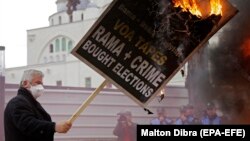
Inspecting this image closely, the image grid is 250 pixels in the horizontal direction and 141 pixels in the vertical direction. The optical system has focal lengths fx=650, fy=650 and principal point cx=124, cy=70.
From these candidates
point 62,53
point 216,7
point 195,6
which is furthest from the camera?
point 62,53

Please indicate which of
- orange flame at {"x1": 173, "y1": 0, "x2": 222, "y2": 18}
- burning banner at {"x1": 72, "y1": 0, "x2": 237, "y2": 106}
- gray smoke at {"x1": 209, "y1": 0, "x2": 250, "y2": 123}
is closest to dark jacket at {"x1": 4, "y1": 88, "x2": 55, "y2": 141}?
burning banner at {"x1": 72, "y1": 0, "x2": 237, "y2": 106}

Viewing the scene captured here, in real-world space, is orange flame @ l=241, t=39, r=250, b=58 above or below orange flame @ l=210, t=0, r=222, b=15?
above

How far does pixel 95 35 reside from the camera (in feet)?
20.0

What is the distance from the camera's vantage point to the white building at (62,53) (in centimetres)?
2433

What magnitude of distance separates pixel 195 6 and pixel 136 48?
A: 1141 mm

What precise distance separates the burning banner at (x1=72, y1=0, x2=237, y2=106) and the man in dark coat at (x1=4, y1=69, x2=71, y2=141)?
892mm

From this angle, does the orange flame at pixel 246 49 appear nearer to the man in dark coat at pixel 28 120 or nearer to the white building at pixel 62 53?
the man in dark coat at pixel 28 120

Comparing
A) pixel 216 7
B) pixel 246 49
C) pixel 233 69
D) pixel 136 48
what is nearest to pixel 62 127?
pixel 136 48

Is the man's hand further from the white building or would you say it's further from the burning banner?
the white building

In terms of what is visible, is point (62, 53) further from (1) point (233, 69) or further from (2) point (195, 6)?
(2) point (195, 6)

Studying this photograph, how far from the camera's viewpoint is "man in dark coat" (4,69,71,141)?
199 inches

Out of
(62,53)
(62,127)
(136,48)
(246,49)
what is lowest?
(62,127)

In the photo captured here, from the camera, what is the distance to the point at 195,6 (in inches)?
275

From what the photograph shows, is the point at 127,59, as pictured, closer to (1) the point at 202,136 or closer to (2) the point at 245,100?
(1) the point at 202,136
